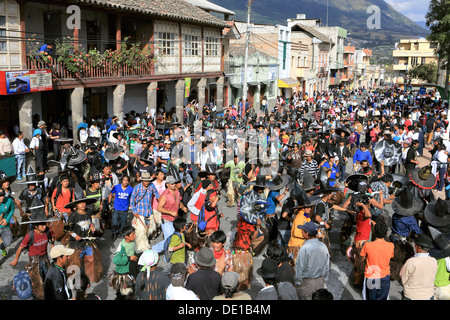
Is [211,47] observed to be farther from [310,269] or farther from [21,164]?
[310,269]

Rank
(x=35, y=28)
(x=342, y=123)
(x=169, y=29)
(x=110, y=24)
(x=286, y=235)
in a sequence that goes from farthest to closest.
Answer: (x=169, y=29) → (x=110, y=24) → (x=342, y=123) → (x=35, y=28) → (x=286, y=235)

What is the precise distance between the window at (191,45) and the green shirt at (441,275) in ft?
68.5

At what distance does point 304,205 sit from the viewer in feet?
22.9

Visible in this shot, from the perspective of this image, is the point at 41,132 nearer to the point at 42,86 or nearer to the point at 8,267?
the point at 42,86

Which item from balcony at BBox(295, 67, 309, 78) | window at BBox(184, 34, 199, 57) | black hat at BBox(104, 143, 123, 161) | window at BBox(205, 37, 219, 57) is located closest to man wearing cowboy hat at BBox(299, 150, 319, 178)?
black hat at BBox(104, 143, 123, 161)

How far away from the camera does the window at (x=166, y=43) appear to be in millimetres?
22484

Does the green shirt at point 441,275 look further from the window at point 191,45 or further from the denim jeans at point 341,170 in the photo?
the window at point 191,45

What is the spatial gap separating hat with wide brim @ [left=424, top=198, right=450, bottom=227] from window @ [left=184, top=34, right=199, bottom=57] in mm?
19915

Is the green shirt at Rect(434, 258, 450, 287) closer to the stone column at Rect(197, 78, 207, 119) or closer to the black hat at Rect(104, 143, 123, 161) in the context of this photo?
the black hat at Rect(104, 143, 123, 161)

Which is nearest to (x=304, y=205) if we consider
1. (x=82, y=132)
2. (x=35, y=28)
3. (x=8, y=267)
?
(x=8, y=267)

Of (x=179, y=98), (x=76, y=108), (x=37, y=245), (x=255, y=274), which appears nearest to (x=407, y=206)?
(x=255, y=274)

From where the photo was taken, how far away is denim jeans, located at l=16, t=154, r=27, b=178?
13.9 m

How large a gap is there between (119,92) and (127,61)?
141 cm

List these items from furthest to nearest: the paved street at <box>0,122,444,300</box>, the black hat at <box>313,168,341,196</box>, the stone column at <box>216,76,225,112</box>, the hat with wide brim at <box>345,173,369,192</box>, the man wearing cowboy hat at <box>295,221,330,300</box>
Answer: the stone column at <box>216,76,225,112</box>, the hat with wide brim at <box>345,173,369,192</box>, the black hat at <box>313,168,341,196</box>, the paved street at <box>0,122,444,300</box>, the man wearing cowboy hat at <box>295,221,330,300</box>
